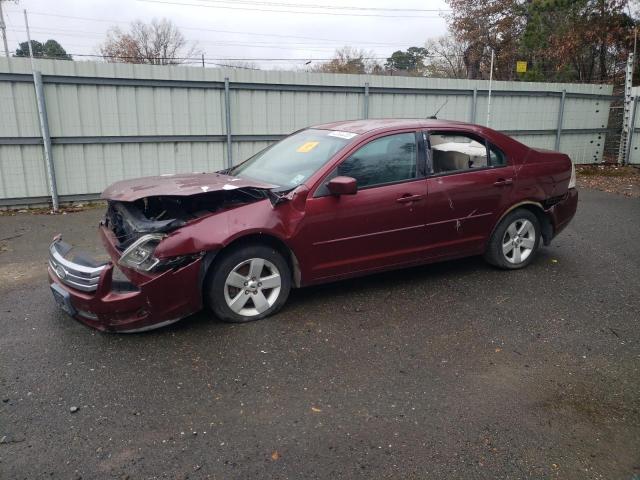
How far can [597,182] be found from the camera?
40.7 ft

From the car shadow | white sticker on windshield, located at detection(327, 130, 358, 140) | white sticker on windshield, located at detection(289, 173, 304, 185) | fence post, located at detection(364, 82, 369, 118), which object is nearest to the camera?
the car shadow

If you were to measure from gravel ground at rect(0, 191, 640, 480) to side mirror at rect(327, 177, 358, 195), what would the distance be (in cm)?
106

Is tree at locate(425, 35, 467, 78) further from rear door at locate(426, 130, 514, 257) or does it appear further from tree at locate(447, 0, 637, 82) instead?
rear door at locate(426, 130, 514, 257)

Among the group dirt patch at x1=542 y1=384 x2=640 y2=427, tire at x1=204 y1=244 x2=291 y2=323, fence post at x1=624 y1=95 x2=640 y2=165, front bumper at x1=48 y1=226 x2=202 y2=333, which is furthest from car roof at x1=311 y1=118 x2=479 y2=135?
fence post at x1=624 y1=95 x2=640 y2=165

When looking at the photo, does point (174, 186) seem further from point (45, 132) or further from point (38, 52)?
point (38, 52)

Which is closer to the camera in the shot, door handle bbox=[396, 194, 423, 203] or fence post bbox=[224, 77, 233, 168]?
door handle bbox=[396, 194, 423, 203]

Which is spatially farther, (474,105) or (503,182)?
(474,105)

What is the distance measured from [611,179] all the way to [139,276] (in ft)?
41.3

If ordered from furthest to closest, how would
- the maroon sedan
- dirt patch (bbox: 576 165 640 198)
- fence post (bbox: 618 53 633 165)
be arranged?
fence post (bbox: 618 53 633 165) → dirt patch (bbox: 576 165 640 198) → the maroon sedan

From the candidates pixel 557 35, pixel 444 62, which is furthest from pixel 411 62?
pixel 557 35

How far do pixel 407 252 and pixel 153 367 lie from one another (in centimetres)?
248

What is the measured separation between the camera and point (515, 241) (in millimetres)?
5582

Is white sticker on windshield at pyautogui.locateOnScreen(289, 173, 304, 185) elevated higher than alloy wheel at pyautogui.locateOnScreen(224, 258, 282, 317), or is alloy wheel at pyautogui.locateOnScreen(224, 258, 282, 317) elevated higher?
white sticker on windshield at pyautogui.locateOnScreen(289, 173, 304, 185)

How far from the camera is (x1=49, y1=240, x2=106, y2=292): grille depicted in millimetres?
3729
